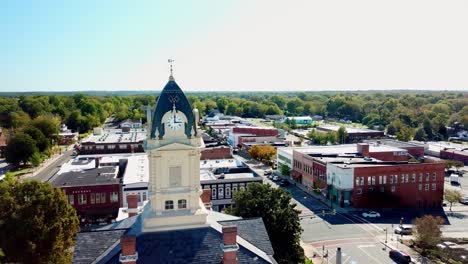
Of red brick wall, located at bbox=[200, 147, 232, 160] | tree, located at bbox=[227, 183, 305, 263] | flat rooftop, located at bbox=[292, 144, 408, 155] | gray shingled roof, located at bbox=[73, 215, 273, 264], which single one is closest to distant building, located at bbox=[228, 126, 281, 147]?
red brick wall, located at bbox=[200, 147, 232, 160]

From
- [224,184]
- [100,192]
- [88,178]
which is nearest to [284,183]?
[224,184]

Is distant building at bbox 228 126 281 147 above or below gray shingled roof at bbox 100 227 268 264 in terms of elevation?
below

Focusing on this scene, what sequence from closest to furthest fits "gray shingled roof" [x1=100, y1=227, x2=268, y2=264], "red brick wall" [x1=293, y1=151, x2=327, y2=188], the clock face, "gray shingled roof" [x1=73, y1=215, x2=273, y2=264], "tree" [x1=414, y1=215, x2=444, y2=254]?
"gray shingled roof" [x1=100, y1=227, x2=268, y2=264] < "gray shingled roof" [x1=73, y1=215, x2=273, y2=264] < the clock face < "tree" [x1=414, y1=215, x2=444, y2=254] < "red brick wall" [x1=293, y1=151, x2=327, y2=188]

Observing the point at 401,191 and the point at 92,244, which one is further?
the point at 401,191

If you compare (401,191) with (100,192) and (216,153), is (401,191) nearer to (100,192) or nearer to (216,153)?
(216,153)

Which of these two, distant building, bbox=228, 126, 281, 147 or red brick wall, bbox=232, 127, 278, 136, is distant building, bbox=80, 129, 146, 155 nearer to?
distant building, bbox=228, 126, 281, 147

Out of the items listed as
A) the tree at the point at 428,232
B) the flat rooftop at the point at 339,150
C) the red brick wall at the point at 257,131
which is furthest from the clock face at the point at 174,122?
the red brick wall at the point at 257,131

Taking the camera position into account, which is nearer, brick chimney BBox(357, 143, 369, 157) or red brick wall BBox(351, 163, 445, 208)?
red brick wall BBox(351, 163, 445, 208)
